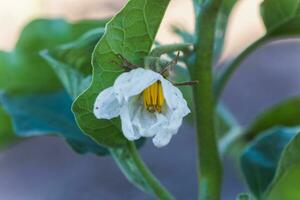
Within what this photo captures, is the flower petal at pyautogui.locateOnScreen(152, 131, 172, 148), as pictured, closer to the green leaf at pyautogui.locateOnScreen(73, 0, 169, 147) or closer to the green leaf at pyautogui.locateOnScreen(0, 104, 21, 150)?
the green leaf at pyautogui.locateOnScreen(73, 0, 169, 147)

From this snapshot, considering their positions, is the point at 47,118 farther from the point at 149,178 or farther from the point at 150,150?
the point at 150,150

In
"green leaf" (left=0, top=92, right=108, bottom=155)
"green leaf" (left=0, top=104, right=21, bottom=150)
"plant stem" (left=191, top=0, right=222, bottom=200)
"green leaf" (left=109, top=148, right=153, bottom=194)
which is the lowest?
"green leaf" (left=0, top=104, right=21, bottom=150)

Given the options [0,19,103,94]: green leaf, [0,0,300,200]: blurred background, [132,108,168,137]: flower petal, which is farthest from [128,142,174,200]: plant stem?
[0,0,300,200]: blurred background

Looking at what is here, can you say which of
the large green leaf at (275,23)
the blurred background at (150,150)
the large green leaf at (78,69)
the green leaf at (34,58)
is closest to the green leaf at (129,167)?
the large green leaf at (78,69)

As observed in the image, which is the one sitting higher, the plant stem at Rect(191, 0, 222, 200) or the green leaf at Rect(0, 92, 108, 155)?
the plant stem at Rect(191, 0, 222, 200)

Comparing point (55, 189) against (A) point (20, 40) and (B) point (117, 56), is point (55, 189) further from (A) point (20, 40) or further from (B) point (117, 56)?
(B) point (117, 56)

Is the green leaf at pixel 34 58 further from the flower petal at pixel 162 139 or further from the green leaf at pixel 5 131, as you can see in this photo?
the flower petal at pixel 162 139
